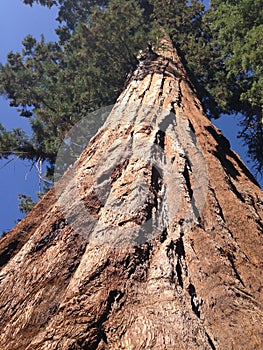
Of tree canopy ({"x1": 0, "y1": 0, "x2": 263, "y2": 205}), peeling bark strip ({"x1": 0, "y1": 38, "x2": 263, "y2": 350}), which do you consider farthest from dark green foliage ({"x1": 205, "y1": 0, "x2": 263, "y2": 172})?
peeling bark strip ({"x1": 0, "y1": 38, "x2": 263, "y2": 350})

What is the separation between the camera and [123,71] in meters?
9.04

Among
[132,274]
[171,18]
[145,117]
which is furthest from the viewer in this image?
[171,18]

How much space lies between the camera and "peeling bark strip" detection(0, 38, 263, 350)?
6.82 ft

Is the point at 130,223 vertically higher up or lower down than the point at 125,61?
lower down

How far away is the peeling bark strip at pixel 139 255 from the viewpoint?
81.8 inches

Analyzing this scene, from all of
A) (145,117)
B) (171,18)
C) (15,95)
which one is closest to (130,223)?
(145,117)

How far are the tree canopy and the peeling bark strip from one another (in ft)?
13.0

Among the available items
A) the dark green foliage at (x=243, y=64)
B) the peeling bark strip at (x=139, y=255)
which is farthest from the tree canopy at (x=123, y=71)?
the peeling bark strip at (x=139, y=255)

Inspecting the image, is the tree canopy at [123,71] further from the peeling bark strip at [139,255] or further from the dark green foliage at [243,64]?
the peeling bark strip at [139,255]

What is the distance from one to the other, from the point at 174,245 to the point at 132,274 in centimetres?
45

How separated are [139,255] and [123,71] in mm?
7112

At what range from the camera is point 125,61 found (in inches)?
352

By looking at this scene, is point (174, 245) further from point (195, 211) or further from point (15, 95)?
point (15, 95)

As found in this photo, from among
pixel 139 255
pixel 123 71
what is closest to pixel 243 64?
pixel 123 71
